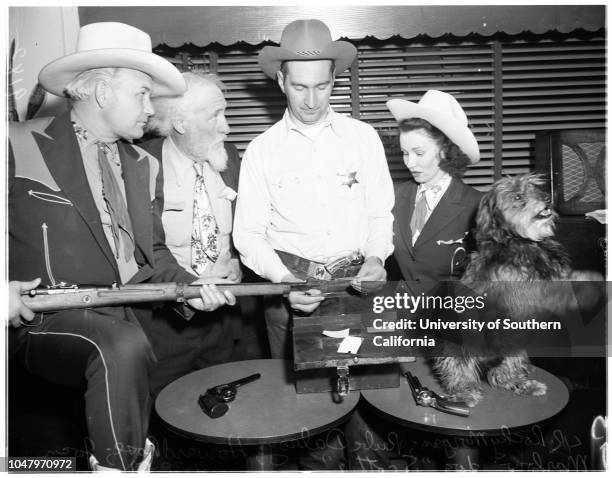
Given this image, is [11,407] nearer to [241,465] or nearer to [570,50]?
[241,465]

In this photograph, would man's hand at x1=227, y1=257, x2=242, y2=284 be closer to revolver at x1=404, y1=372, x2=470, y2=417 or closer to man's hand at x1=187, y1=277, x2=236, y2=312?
man's hand at x1=187, y1=277, x2=236, y2=312

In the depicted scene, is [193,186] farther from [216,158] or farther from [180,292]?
[180,292]

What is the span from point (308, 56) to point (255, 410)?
113cm

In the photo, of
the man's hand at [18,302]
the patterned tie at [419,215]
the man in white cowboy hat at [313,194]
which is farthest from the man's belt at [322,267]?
the man's hand at [18,302]

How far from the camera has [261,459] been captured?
153 cm

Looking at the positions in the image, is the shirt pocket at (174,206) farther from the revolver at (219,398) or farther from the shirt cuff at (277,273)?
the revolver at (219,398)

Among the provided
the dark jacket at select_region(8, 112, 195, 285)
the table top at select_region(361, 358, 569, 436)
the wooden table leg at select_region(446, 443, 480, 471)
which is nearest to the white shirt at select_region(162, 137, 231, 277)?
the dark jacket at select_region(8, 112, 195, 285)

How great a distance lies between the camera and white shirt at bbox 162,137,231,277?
6.06 feet

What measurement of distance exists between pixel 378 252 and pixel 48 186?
41.0 inches

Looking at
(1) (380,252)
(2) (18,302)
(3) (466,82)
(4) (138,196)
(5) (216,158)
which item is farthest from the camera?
(3) (466,82)

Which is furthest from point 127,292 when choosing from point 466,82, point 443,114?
point 466,82

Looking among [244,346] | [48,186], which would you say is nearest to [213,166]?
[48,186]

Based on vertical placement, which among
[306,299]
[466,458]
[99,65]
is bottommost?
[466,458]

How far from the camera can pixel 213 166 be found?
1.91 meters
